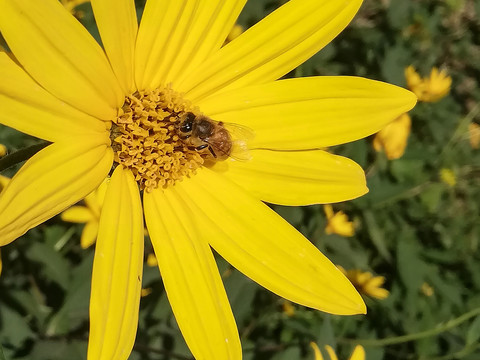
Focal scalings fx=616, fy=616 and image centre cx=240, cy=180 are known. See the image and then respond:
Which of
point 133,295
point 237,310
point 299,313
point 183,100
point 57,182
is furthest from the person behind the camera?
point 299,313

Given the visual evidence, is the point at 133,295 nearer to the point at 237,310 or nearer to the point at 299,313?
the point at 237,310

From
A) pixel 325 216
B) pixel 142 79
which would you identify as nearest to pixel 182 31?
pixel 142 79

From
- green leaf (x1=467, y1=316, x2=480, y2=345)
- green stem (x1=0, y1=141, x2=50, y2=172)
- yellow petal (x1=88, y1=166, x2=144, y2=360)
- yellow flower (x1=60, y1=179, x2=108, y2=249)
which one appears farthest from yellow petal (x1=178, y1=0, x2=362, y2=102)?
green leaf (x1=467, y1=316, x2=480, y2=345)

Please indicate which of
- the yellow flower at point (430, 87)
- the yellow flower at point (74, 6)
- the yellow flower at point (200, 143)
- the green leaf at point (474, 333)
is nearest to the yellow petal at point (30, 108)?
the yellow flower at point (200, 143)

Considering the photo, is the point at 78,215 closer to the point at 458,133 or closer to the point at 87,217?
the point at 87,217

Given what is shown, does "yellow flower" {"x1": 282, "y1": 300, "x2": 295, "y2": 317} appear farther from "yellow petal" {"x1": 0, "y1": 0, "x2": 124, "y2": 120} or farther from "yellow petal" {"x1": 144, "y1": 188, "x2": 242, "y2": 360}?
"yellow petal" {"x1": 0, "y1": 0, "x2": 124, "y2": 120}

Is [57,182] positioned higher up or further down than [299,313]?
higher up

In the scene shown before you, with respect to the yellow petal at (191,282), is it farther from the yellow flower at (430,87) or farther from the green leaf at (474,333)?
the yellow flower at (430,87)
